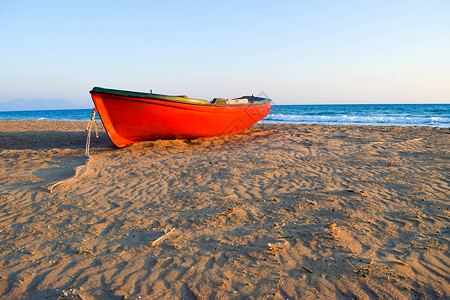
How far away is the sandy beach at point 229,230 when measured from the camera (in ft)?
7.04

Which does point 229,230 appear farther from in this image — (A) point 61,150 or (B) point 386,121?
(B) point 386,121

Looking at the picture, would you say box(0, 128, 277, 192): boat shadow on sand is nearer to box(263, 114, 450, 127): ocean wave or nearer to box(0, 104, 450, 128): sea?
box(263, 114, 450, 127): ocean wave

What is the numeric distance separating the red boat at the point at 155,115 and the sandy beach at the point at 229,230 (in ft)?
5.72

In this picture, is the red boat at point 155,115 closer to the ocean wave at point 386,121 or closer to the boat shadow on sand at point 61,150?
the boat shadow on sand at point 61,150

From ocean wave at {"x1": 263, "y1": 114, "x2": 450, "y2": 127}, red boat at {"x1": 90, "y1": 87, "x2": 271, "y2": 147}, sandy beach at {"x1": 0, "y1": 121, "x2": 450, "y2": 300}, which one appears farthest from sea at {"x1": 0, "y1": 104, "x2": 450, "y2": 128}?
sandy beach at {"x1": 0, "y1": 121, "x2": 450, "y2": 300}

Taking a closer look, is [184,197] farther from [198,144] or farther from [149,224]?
[198,144]

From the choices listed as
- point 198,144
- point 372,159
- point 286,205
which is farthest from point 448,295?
point 198,144

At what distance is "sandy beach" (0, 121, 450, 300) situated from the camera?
2.14 meters

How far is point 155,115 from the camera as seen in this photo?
7434 millimetres

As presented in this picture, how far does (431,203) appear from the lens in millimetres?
3602

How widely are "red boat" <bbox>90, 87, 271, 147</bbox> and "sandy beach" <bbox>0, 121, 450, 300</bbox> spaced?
1.74 meters

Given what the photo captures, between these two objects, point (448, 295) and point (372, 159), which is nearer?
point (448, 295)

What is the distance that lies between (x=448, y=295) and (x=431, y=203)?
6.45ft

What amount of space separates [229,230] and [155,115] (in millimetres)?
5170
